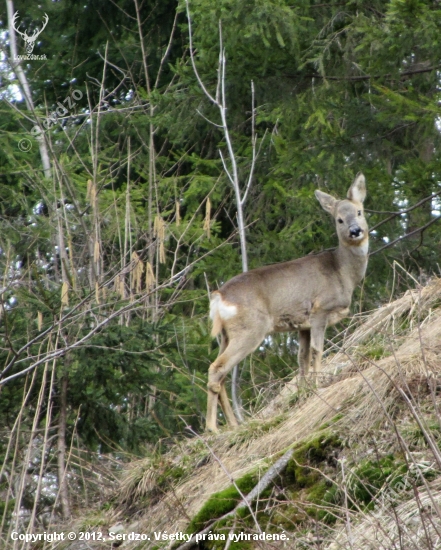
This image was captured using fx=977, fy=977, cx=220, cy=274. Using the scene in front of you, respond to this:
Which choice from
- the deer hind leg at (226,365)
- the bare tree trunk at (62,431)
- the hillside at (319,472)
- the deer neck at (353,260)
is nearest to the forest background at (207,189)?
the bare tree trunk at (62,431)

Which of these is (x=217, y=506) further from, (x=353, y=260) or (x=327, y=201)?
(x=327, y=201)

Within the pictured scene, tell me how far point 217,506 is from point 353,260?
4.70m

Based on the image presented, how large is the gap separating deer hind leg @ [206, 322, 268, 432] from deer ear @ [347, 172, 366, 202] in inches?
79.2

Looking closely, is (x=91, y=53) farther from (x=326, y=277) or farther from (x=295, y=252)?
(x=326, y=277)

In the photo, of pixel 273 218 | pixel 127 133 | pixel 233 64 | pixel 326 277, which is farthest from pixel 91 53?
pixel 326 277

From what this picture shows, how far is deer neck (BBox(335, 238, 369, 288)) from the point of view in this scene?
32.8 feet

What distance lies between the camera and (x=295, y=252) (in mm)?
14164

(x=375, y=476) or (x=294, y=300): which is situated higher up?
(x=375, y=476)

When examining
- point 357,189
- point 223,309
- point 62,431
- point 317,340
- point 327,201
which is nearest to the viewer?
point 62,431

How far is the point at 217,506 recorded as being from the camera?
5945mm

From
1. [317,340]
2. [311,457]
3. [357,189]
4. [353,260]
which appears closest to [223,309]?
→ [317,340]

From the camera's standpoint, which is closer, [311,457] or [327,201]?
[311,457]

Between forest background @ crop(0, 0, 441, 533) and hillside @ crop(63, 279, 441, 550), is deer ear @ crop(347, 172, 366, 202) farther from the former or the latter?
hillside @ crop(63, 279, 441, 550)

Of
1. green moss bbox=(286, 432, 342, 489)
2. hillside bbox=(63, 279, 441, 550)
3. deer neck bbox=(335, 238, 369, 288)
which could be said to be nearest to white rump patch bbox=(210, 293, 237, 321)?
hillside bbox=(63, 279, 441, 550)
